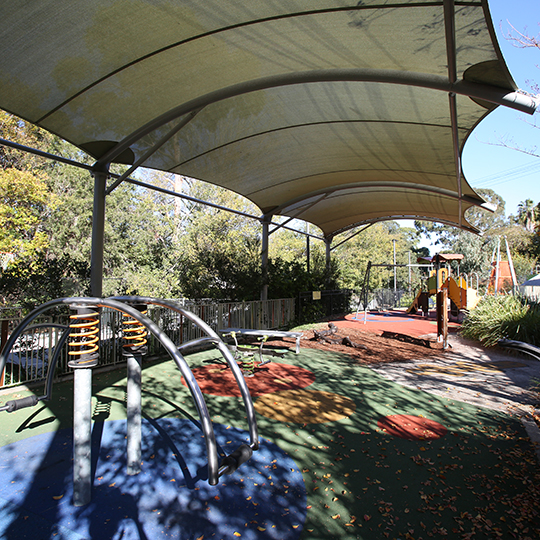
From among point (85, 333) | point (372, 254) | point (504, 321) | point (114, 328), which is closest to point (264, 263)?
point (114, 328)

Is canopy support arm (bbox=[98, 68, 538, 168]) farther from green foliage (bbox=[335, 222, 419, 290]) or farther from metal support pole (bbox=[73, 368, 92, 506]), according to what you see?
green foliage (bbox=[335, 222, 419, 290])

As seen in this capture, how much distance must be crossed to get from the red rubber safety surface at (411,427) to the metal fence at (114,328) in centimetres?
442

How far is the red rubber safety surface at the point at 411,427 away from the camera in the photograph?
4.48 metres

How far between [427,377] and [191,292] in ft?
28.4

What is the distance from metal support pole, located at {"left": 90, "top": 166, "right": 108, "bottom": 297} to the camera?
6.88 meters

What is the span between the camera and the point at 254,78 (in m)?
5.70

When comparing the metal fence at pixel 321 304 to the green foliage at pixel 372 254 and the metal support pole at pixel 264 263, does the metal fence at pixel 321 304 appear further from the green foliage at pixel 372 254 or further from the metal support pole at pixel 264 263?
the green foliage at pixel 372 254

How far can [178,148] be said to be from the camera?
25.3 ft

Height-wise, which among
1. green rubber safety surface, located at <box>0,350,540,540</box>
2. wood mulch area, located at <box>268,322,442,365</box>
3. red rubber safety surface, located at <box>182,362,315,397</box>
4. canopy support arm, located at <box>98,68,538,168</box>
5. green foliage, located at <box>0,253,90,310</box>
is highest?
canopy support arm, located at <box>98,68,538,168</box>

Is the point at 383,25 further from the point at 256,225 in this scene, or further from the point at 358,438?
the point at 256,225

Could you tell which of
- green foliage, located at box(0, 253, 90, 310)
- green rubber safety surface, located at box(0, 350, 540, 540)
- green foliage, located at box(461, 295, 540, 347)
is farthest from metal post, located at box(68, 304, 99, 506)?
green foliage, located at box(461, 295, 540, 347)

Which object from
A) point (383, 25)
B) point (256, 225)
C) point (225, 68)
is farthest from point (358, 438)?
point (256, 225)

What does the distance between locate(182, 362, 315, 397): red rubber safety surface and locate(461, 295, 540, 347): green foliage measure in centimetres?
588

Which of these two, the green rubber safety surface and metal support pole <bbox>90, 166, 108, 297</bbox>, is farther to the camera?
metal support pole <bbox>90, 166, 108, 297</bbox>
